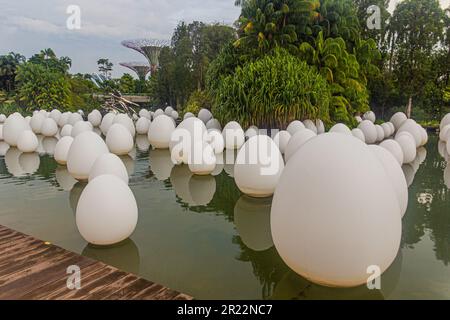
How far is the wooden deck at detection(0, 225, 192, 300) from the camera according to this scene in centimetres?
→ 467

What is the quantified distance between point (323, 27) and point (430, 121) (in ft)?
51.3

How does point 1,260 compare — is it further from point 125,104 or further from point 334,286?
point 125,104

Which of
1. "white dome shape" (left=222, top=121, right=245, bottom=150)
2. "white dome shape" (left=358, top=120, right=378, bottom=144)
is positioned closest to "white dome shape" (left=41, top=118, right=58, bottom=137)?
"white dome shape" (left=222, top=121, right=245, bottom=150)

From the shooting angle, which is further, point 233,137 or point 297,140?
point 233,137

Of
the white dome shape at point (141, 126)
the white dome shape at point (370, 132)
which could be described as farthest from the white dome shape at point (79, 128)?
the white dome shape at point (370, 132)

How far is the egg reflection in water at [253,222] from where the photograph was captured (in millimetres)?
6824

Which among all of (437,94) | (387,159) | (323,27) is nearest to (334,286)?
(387,159)

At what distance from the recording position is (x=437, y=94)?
32125mm

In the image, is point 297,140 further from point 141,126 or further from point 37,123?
point 37,123

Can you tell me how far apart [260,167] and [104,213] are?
13.8ft

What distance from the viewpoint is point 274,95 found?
19.5 m

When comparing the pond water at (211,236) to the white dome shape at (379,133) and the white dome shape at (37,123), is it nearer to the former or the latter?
the white dome shape at (379,133)

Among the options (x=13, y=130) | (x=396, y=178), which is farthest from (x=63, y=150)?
(x=396, y=178)

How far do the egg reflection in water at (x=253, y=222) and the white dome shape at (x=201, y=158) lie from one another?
2443mm
